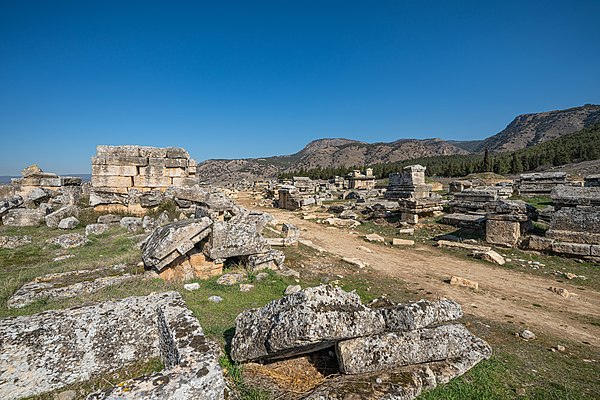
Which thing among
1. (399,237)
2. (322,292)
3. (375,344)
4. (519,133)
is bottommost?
(399,237)

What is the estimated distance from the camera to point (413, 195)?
15.6m

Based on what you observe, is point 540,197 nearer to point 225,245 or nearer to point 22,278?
point 225,245

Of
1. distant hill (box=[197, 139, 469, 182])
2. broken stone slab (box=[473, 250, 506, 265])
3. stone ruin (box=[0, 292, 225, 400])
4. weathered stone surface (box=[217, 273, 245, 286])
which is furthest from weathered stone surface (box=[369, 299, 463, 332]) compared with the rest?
distant hill (box=[197, 139, 469, 182])

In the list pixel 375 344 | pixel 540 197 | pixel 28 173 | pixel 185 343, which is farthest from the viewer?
pixel 540 197

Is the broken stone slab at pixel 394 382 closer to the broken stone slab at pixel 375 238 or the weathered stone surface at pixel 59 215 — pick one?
the broken stone slab at pixel 375 238

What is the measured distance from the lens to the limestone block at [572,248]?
8.45m

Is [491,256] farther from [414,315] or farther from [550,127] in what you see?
[550,127]

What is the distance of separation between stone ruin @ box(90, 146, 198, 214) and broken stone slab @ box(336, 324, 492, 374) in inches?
423

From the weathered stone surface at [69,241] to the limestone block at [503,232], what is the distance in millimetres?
12508

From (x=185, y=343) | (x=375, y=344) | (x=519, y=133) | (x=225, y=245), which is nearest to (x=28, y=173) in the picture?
(x=225, y=245)

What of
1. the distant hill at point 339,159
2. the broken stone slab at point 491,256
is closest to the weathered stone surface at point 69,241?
the broken stone slab at point 491,256

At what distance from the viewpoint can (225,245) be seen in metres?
6.41

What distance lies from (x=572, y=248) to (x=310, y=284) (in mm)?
7911

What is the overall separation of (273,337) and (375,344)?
1.01 m
